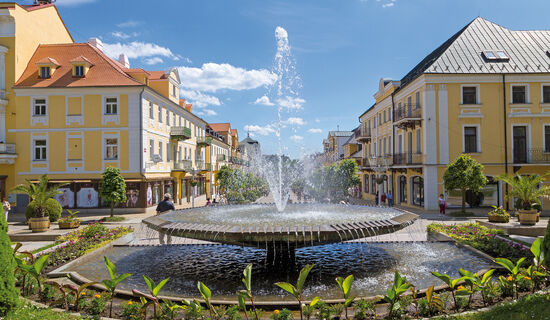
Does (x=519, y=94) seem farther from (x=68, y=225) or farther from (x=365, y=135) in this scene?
(x=68, y=225)

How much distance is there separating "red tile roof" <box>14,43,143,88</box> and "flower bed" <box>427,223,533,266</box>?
2271 cm

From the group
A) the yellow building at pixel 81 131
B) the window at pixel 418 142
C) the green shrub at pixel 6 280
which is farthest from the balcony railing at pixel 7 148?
the window at pixel 418 142

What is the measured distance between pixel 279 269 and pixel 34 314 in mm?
4841

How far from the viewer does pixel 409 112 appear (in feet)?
92.8

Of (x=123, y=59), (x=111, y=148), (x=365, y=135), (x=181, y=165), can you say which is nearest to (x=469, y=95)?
(x=365, y=135)

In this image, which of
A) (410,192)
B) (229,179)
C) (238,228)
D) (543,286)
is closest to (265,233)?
(238,228)

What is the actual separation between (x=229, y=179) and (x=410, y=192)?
1737 cm

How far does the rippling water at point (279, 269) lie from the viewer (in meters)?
7.10

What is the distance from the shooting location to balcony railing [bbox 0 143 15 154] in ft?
83.4

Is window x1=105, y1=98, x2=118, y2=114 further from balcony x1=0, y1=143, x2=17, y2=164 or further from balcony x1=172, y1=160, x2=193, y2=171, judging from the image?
balcony x1=172, y1=160, x2=193, y2=171

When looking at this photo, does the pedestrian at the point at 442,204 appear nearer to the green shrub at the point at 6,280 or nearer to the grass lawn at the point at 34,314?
the grass lawn at the point at 34,314

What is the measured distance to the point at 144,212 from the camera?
84.4ft

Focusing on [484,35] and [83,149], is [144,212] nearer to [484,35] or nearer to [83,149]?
[83,149]

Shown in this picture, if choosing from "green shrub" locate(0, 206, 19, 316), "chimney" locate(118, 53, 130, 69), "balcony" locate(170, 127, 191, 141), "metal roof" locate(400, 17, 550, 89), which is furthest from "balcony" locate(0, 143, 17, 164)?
"metal roof" locate(400, 17, 550, 89)
